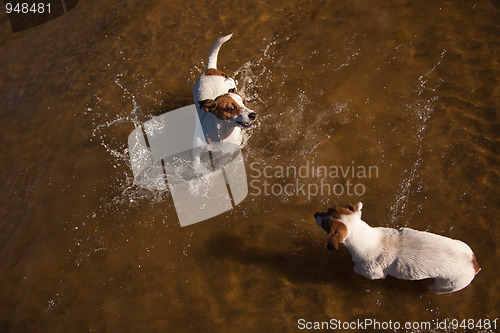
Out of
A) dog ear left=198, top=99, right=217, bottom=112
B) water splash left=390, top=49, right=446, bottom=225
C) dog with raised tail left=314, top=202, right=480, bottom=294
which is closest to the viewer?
dog with raised tail left=314, top=202, right=480, bottom=294

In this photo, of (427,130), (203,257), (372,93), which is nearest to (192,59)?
(372,93)

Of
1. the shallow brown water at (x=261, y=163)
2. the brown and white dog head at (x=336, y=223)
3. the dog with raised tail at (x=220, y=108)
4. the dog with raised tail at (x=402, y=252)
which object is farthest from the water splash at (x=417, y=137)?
the dog with raised tail at (x=220, y=108)

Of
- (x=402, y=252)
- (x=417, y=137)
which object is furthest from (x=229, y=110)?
(x=417, y=137)

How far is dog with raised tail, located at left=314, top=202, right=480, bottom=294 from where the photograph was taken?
306 cm

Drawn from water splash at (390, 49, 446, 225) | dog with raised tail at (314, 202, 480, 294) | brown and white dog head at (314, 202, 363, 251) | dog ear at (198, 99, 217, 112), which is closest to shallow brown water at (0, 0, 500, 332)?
water splash at (390, 49, 446, 225)

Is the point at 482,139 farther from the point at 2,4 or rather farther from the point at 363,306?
the point at 2,4

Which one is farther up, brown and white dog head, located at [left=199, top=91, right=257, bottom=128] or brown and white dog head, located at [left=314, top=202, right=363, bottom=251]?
brown and white dog head, located at [left=199, top=91, right=257, bottom=128]

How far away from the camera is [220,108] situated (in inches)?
148

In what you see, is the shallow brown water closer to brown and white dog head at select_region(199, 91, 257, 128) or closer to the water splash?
the water splash

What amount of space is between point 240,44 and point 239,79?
0.69 metres

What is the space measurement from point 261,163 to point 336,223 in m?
1.63

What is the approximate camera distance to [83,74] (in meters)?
5.71

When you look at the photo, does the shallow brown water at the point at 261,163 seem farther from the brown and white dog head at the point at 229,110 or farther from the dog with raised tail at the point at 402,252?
the brown and white dog head at the point at 229,110

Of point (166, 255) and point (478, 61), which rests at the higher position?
point (478, 61)
